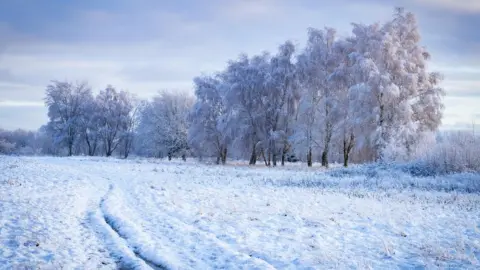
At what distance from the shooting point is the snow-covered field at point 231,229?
7.43 meters

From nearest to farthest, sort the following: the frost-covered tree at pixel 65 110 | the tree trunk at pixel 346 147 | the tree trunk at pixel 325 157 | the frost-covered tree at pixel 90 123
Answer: the tree trunk at pixel 346 147, the tree trunk at pixel 325 157, the frost-covered tree at pixel 65 110, the frost-covered tree at pixel 90 123

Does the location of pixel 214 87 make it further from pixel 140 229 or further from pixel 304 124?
pixel 140 229

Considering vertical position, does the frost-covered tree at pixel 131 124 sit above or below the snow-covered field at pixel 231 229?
above

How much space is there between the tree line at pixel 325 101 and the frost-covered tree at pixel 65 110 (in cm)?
2185

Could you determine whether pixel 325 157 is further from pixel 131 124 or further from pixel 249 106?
pixel 131 124

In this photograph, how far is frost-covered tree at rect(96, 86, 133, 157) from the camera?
A: 228 feet

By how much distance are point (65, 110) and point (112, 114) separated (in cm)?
823

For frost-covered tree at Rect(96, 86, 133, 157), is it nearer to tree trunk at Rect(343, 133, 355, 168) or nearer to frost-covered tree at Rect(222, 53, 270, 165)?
frost-covered tree at Rect(222, 53, 270, 165)

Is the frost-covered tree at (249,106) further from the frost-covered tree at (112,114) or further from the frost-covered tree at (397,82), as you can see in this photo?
the frost-covered tree at (112,114)

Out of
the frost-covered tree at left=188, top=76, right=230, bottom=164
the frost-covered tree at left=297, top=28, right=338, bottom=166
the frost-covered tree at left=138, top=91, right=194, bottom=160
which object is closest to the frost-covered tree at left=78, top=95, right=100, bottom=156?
the frost-covered tree at left=138, top=91, right=194, bottom=160

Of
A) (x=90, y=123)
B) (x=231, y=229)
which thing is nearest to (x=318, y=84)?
(x=231, y=229)

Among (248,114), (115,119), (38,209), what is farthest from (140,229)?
(115,119)

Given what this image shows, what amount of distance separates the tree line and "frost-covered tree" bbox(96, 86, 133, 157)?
59.0 feet

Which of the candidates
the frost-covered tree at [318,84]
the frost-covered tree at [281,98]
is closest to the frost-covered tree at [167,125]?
Result: the frost-covered tree at [281,98]
